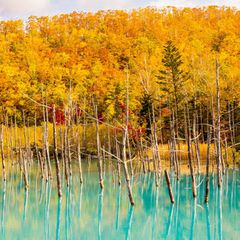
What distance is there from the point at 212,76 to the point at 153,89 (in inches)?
239

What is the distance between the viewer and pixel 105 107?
57625 millimetres

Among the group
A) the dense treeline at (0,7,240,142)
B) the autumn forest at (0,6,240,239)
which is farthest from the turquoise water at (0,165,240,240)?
the dense treeline at (0,7,240,142)

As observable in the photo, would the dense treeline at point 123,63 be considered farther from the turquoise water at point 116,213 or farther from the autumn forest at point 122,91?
the turquoise water at point 116,213

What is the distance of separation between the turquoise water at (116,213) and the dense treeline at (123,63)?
1094 centimetres

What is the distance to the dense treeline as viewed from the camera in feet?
151

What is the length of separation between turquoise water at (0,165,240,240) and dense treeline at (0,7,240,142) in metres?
10.9

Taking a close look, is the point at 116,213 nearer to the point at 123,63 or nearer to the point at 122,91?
the point at 122,91

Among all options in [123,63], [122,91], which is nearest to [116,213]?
[122,91]

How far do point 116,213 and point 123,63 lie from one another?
5660 centimetres

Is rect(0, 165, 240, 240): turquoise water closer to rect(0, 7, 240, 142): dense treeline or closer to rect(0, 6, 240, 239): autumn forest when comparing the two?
rect(0, 6, 240, 239): autumn forest

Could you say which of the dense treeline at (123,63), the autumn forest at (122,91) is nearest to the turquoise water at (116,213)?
the autumn forest at (122,91)

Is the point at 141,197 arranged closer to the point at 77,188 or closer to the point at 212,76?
the point at 77,188

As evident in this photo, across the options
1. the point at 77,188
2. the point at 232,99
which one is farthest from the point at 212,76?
the point at 77,188

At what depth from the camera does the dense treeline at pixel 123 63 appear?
45.9m
